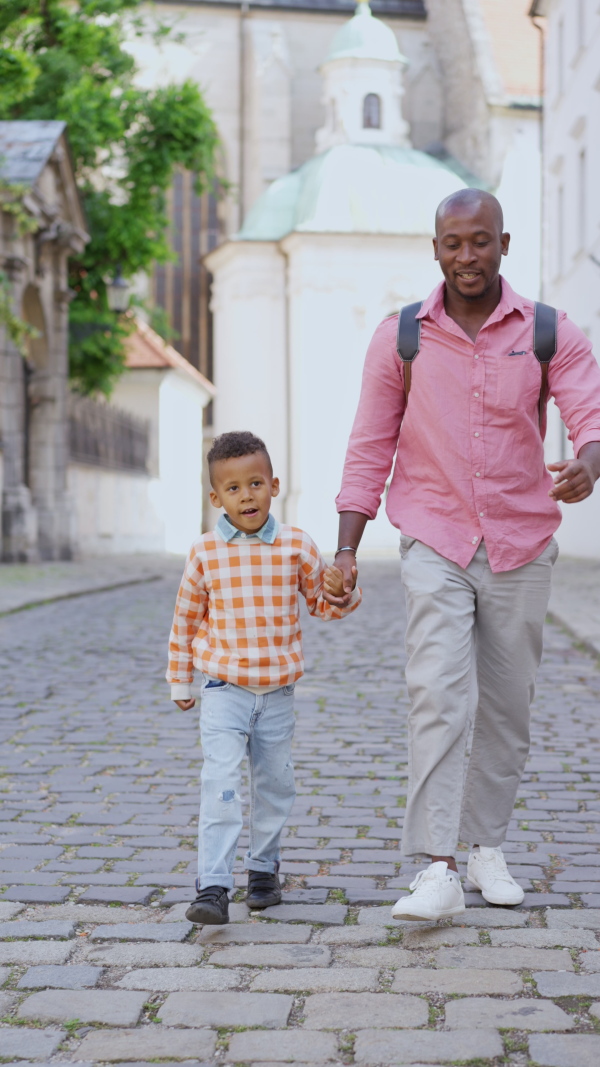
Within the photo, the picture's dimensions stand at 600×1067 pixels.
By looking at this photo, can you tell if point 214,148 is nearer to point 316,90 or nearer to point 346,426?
point 346,426

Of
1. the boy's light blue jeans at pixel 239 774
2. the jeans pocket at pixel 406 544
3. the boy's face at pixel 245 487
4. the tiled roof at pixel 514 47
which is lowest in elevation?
the boy's light blue jeans at pixel 239 774

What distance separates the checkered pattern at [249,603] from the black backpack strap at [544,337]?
29.3 inches

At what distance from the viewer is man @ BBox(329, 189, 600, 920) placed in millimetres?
3637

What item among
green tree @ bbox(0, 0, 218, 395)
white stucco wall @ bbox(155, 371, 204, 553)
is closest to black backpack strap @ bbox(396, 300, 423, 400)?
green tree @ bbox(0, 0, 218, 395)

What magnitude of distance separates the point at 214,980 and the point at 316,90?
41838 millimetres

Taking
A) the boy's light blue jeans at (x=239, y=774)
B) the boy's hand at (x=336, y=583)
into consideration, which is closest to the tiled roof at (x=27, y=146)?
the boy's light blue jeans at (x=239, y=774)

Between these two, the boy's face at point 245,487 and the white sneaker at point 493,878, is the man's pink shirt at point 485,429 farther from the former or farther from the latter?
the white sneaker at point 493,878

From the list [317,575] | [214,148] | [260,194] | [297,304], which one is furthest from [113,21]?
[317,575]

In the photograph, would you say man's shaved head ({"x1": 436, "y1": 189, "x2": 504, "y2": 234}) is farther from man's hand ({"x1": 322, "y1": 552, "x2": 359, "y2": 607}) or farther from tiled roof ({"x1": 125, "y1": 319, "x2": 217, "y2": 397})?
tiled roof ({"x1": 125, "y1": 319, "x2": 217, "y2": 397})

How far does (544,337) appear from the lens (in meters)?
3.70

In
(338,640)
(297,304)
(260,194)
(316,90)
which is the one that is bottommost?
(338,640)

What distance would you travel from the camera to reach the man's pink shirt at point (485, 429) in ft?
12.0

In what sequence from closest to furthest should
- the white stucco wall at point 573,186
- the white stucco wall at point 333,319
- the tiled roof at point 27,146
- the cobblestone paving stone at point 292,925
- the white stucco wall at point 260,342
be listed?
the cobblestone paving stone at point 292,925, the tiled roof at point 27,146, the white stucco wall at point 573,186, the white stucco wall at point 333,319, the white stucco wall at point 260,342

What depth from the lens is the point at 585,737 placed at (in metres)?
6.58
